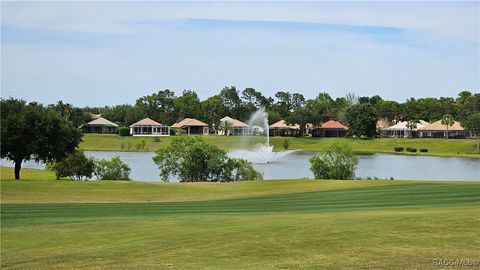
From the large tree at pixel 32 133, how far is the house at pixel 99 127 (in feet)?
386

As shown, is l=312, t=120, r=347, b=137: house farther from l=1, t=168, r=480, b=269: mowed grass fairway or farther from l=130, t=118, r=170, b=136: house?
l=1, t=168, r=480, b=269: mowed grass fairway

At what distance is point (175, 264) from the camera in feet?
47.6

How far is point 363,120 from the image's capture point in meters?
159

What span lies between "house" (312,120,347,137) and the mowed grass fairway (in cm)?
14271

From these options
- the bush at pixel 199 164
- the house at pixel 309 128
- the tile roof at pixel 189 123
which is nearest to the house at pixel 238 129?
the tile roof at pixel 189 123

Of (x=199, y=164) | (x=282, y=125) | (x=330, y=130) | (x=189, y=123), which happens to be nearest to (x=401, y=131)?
(x=330, y=130)

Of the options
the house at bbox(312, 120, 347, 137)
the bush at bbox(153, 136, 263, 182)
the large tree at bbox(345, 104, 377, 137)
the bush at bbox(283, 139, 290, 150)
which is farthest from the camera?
the house at bbox(312, 120, 347, 137)

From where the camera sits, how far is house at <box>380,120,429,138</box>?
16898 cm

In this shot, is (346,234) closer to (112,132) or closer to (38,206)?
(38,206)

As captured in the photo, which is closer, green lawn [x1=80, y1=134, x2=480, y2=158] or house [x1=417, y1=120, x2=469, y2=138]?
green lawn [x1=80, y1=134, x2=480, y2=158]

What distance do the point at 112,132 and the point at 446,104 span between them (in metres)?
91.6

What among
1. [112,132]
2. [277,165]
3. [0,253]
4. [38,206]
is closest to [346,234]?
[0,253]

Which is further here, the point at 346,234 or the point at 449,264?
the point at 346,234

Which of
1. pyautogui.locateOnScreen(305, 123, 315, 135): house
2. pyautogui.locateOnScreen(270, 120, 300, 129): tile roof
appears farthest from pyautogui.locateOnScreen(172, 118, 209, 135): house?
pyautogui.locateOnScreen(305, 123, 315, 135): house
